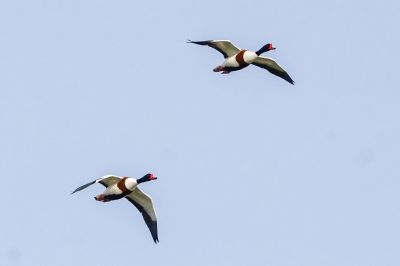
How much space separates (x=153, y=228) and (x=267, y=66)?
1103 centimetres

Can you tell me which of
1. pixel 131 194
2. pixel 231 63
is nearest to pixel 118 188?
pixel 131 194

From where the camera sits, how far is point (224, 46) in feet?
186

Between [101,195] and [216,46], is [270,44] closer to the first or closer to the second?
[216,46]

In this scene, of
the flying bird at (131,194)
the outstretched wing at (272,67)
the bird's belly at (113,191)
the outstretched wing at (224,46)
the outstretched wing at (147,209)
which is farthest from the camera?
the outstretched wing at (272,67)

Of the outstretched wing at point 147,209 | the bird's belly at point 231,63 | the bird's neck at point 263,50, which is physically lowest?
the outstretched wing at point 147,209

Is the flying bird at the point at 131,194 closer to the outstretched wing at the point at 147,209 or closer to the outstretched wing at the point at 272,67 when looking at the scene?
the outstretched wing at the point at 147,209

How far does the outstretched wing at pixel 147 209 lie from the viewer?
54.2 meters

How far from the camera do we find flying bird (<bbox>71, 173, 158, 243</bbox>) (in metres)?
52.2

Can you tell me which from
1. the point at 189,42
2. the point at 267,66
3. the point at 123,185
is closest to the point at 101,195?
the point at 123,185

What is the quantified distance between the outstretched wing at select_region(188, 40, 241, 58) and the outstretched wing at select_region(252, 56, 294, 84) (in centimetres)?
232

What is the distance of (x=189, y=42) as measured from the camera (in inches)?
2164

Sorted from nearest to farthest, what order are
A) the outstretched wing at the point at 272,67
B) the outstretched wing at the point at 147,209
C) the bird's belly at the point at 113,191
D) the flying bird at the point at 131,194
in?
the flying bird at the point at 131,194
the bird's belly at the point at 113,191
the outstretched wing at the point at 147,209
the outstretched wing at the point at 272,67

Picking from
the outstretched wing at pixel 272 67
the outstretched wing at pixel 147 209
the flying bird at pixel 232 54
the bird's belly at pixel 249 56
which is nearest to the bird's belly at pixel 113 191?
the outstretched wing at pixel 147 209

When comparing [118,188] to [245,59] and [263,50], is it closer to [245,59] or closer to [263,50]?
[245,59]
